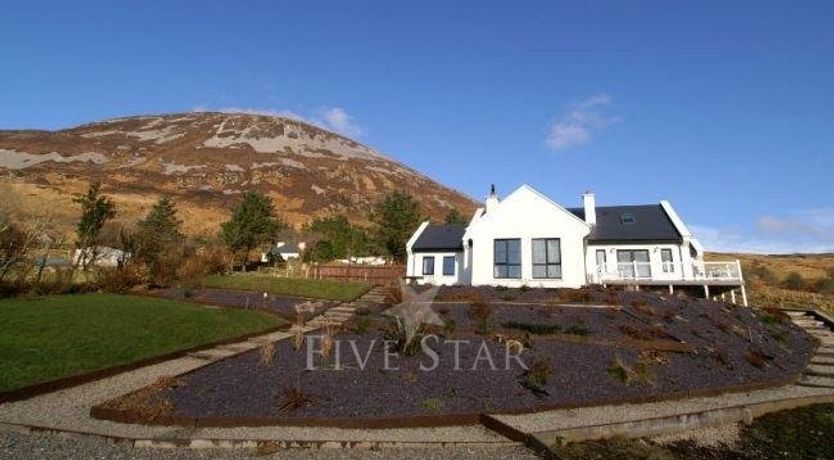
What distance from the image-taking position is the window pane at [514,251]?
2673 cm

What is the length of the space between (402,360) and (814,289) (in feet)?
182

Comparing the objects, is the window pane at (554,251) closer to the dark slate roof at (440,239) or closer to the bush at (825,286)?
the dark slate roof at (440,239)

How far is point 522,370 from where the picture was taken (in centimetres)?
1124

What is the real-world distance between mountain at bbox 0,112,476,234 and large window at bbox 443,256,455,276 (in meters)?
51.8

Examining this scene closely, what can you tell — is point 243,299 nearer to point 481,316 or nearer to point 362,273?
point 362,273

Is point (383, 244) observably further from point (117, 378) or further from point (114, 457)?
point (114, 457)

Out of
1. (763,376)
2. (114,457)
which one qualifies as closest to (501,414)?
(114,457)

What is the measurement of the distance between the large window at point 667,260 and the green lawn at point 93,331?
21.5m

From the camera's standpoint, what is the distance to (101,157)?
429ft

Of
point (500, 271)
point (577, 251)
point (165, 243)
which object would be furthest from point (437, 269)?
point (165, 243)

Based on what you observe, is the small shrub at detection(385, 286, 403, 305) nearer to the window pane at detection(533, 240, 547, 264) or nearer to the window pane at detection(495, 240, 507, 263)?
the window pane at detection(495, 240, 507, 263)

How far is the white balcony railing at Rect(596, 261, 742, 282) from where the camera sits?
25.7 metres

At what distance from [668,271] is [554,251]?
6.87 meters

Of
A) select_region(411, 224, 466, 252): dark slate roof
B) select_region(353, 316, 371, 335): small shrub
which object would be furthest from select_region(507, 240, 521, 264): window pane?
select_region(353, 316, 371, 335): small shrub
